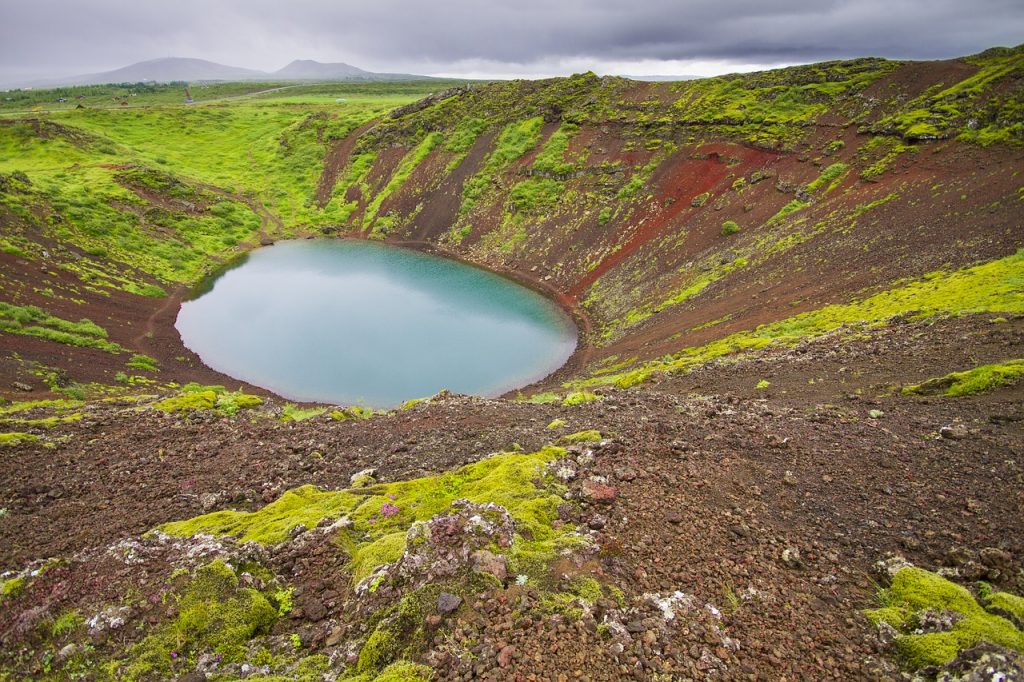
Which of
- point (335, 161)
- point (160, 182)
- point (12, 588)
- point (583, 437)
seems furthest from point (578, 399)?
point (335, 161)

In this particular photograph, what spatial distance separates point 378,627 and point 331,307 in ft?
140

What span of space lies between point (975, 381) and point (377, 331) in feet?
120

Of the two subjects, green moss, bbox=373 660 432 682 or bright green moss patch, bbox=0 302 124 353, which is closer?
green moss, bbox=373 660 432 682

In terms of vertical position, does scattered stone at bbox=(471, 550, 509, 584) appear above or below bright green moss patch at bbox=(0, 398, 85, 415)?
above

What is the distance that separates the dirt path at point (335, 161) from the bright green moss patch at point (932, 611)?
85.4 meters

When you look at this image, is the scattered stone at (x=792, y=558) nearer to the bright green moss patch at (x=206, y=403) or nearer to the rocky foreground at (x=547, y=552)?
Result: the rocky foreground at (x=547, y=552)

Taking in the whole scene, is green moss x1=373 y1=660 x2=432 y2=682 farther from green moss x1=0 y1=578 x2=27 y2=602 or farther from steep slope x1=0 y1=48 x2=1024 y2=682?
Result: green moss x1=0 y1=578 x2=27 y2=602

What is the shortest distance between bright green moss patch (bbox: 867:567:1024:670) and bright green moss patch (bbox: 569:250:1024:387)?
16.3 meters

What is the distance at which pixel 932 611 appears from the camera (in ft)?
24.2

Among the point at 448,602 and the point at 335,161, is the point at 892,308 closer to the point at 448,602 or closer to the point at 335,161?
the point at 448,602

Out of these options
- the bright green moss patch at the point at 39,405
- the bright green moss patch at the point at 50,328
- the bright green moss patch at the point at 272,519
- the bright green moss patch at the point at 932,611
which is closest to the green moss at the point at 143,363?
the bright green moss patch at the point at 50,328

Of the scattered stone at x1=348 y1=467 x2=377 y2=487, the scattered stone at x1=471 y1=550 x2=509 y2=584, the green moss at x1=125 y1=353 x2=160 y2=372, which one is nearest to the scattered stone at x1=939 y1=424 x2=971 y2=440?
the scattered stone at x1=471 y1=550 x2=509 y2=584

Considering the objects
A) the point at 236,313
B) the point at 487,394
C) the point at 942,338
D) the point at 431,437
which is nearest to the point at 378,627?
the point at 431,437

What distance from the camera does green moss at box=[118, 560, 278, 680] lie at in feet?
24.3
